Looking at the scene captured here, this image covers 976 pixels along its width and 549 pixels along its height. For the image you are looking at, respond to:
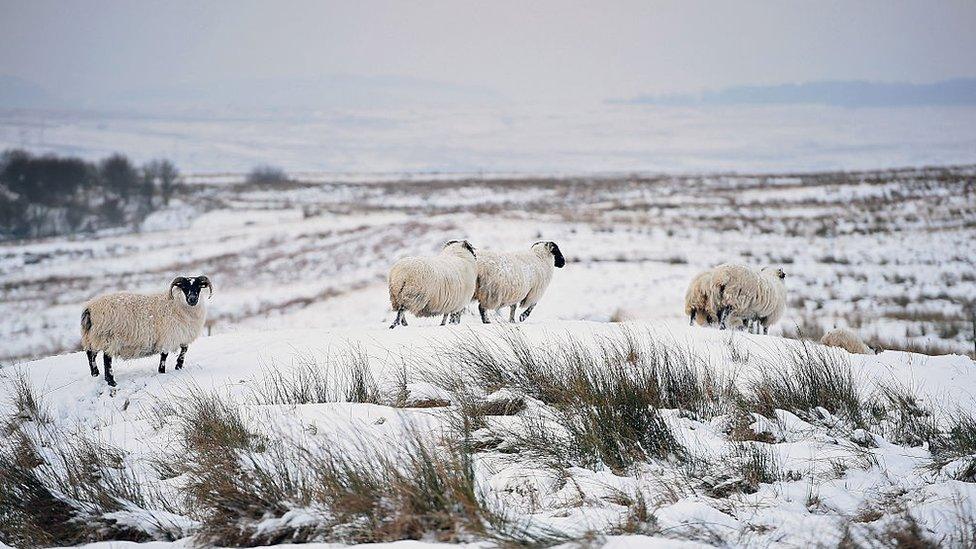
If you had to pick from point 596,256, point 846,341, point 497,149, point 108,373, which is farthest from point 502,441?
point 497,149

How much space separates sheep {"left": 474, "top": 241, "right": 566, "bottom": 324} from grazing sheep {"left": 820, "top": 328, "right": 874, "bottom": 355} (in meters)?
4.84

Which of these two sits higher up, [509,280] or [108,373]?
[509,280]

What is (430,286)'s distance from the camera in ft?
35.0

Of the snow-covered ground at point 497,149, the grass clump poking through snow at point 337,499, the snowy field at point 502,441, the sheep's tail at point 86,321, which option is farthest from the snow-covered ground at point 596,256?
the snow-covered ground at point 497,149

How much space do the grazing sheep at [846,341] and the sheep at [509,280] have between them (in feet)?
15.9

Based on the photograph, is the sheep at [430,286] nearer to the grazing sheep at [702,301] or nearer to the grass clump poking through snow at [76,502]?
the grazing sheep at [702,301]

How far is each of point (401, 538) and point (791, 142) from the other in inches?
7408

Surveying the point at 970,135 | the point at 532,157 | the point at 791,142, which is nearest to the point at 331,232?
the point at 532,157

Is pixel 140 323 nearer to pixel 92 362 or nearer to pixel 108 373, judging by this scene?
pixel 108 373

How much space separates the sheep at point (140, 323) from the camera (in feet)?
28.0

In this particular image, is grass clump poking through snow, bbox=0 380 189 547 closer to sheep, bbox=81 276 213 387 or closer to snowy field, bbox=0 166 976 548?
snowy field, bbox=0 166 976 548

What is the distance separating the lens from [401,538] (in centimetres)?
365

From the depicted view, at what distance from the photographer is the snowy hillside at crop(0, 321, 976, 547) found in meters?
3.73

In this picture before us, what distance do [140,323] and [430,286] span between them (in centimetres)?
405
